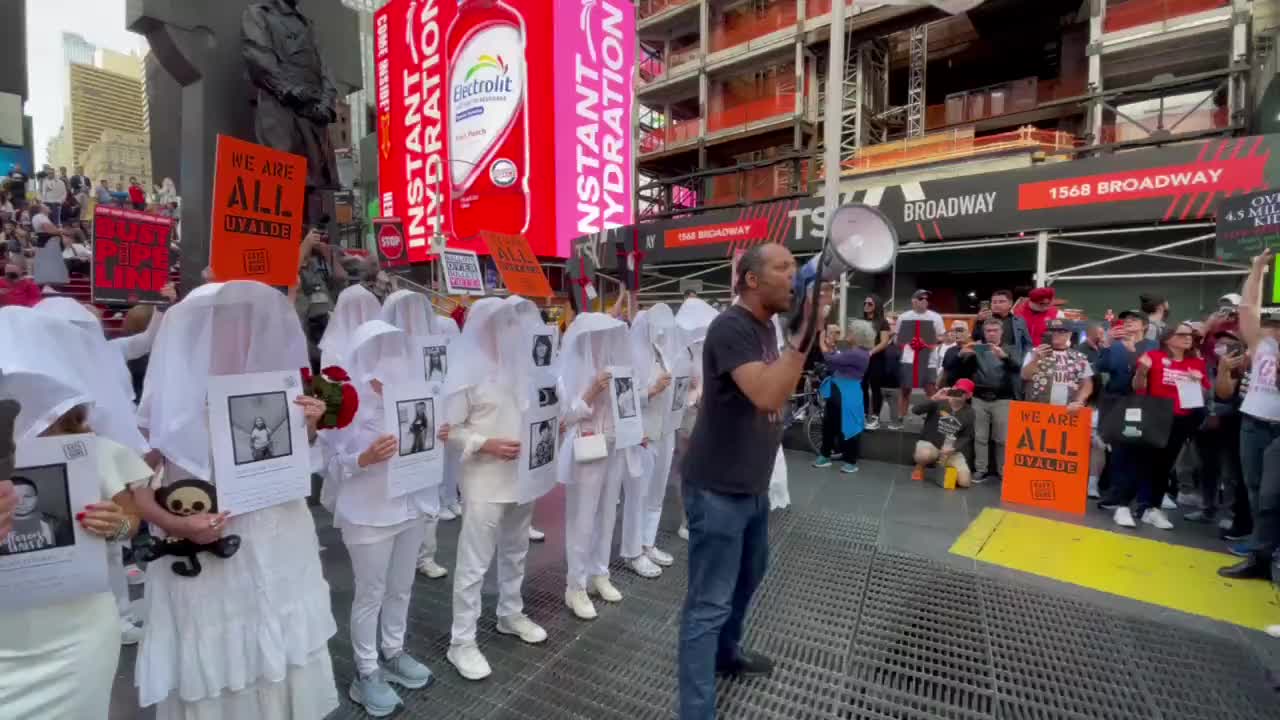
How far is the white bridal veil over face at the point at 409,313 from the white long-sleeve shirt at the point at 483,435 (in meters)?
0.46

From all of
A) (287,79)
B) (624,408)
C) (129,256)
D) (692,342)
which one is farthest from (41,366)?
(287,79)

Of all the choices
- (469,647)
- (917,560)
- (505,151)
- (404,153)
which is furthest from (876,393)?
(404,153)

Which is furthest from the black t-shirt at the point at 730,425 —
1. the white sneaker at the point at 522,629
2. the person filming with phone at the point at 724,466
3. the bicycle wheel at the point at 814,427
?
the bicycle wheel at the point at 814,427

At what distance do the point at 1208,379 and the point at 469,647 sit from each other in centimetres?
708

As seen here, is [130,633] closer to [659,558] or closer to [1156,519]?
[659,558]

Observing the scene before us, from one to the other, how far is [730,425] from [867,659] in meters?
1.77

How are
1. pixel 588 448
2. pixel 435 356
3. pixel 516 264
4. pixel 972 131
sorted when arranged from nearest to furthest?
pixel 588 448
pixel 435 356
pixel 516 264
pixel 972 131

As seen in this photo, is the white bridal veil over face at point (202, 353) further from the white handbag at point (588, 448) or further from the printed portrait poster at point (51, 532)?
the white handbag at point (588, 448)

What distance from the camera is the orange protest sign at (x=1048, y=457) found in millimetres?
6191

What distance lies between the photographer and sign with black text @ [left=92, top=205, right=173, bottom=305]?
402cm

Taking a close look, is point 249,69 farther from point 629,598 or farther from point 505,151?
point 505,151

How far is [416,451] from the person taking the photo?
2.96 meters

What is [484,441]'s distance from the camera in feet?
10.8

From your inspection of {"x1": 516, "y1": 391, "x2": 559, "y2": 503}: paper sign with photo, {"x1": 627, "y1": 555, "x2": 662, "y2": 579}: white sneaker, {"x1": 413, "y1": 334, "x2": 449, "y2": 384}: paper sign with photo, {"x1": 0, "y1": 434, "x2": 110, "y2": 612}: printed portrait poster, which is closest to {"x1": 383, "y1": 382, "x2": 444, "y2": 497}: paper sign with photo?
{"x1": 516, "y1": 391, "x2": 559, "y2": 503}: paper sign with photo
